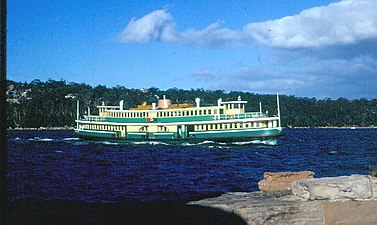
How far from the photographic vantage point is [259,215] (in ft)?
15.1

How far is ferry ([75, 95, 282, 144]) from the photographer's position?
58.9 metres

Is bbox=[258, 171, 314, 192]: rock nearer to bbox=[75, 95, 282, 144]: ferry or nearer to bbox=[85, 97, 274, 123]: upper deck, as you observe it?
bbox=[75, 95, 282, 144]: ferry

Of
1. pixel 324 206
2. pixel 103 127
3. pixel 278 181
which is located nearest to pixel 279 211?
pixel 324 206

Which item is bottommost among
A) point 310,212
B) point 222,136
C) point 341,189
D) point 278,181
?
point 222,136

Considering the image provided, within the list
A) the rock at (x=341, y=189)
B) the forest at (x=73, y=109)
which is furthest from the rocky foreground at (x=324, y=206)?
the forest at (x=73, y=109)

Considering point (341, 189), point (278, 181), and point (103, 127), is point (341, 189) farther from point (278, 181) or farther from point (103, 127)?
point (103, 127)

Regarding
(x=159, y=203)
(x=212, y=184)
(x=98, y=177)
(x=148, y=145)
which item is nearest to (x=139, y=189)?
(x=212, y=184)

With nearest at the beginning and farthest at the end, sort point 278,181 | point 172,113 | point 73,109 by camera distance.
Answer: point 278,181 → point 172,113 → point 73,109

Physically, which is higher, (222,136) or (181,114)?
(181,114)

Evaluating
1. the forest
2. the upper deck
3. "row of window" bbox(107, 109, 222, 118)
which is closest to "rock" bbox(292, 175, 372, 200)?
the upper deck

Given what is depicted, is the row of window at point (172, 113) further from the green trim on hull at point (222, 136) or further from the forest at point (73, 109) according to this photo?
the forest at point (73, 109)

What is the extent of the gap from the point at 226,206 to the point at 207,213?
0.23 m

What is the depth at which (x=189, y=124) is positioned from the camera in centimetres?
6212

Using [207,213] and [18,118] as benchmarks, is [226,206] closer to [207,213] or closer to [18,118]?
[207,213]
